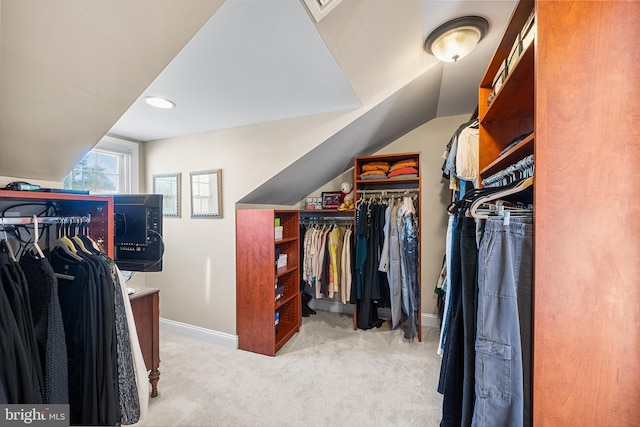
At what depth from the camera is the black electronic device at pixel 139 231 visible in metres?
1.46

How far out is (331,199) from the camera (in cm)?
293

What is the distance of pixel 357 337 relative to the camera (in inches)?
99.4

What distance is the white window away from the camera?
7.83 feet

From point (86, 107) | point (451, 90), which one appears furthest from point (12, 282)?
point (451, 90)

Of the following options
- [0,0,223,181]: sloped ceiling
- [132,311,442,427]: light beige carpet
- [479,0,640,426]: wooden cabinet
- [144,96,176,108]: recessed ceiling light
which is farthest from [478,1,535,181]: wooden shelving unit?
[144,96,176,108]: recessed ceiling light

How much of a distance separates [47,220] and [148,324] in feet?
3.03

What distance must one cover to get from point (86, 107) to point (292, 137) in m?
1.37

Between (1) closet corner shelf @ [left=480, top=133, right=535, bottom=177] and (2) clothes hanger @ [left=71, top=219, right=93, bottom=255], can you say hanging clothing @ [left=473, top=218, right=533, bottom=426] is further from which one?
(2) clothes hanger @ [left=71, top=219, right=93, bottom=255]

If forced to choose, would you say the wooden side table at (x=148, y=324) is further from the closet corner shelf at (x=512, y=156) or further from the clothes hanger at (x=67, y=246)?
the closet corner shelf at (x=512, y=156)

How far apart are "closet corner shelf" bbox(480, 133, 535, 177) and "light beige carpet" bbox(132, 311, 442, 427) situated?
60.6 inches

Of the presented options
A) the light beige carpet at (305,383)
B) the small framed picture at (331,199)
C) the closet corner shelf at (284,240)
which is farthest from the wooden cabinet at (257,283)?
the small framed picture at (331,199)

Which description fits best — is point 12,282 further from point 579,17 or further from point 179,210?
point 179,210

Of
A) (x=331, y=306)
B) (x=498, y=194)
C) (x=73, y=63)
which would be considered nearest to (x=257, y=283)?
(x=331, y=306)

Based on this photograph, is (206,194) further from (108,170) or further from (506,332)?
(506,332)
